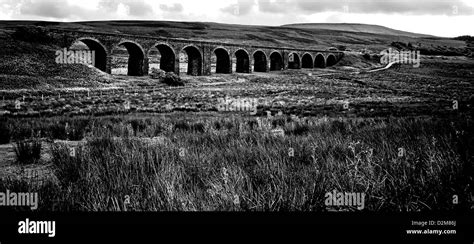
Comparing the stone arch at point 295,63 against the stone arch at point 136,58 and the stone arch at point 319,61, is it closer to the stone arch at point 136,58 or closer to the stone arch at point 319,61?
the stone arch at point 319,61

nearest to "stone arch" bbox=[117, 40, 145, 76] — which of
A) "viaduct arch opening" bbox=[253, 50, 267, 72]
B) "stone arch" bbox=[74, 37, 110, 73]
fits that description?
"stone arch" bbox=[74, 37, 110, 73]

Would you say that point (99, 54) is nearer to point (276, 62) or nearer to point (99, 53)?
point (99, 53)

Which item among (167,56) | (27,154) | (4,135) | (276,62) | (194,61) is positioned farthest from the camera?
(276,62)

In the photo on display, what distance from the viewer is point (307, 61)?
68250 mm

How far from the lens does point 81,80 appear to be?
3167 centimetres

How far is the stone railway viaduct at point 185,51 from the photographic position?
118 ft

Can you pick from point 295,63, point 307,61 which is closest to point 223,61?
point 295,63

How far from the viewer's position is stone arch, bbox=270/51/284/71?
195 feet

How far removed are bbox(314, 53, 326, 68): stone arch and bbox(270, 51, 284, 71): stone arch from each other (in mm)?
13077

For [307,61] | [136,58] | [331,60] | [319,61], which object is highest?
[331,60]

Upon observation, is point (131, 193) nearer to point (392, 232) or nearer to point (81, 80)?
point (392, 232)

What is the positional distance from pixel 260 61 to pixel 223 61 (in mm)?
9029

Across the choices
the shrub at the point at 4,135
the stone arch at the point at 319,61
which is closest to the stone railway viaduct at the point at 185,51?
the stone arch at the point at 319,61

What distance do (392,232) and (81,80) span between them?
3348 cm
